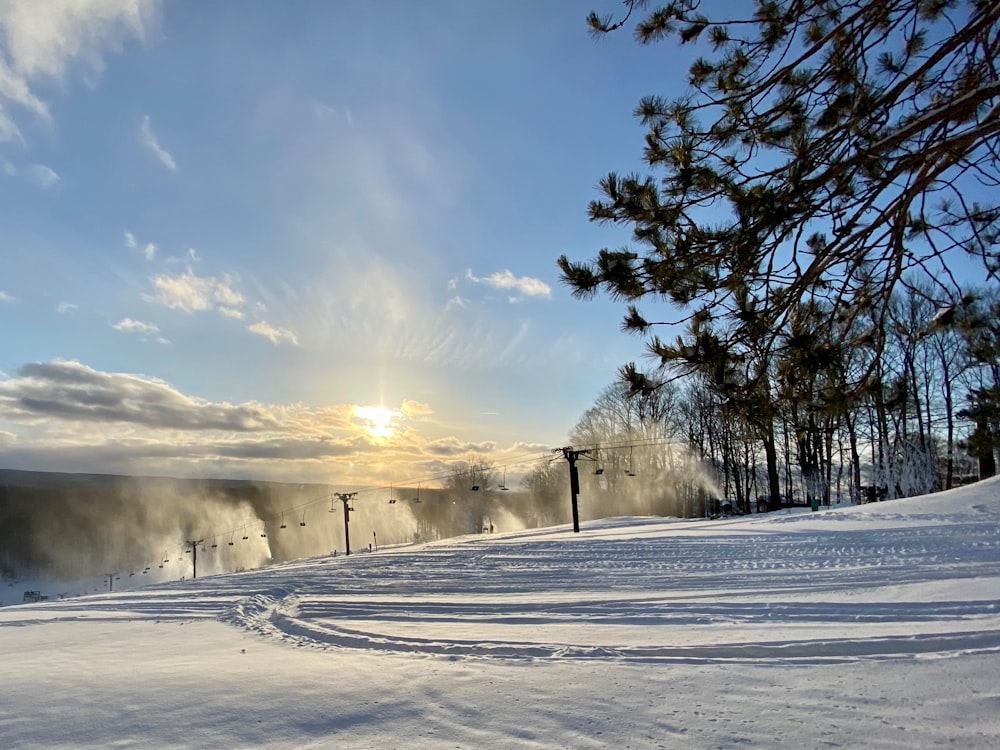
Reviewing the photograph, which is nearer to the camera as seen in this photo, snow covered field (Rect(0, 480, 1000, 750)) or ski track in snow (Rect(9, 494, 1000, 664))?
snow covered field (Rect(0, 480, 1000, 750))

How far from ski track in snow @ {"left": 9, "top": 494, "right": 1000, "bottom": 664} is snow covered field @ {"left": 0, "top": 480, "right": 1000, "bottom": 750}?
0.05 meters

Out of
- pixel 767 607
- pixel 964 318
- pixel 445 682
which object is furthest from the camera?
pixel 767 607

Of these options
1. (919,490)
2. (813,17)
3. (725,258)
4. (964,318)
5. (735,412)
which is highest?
(813,17)

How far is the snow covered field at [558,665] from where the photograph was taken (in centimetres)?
313

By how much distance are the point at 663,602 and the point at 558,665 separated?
3.40 metres

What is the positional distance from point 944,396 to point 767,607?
24041 millimetres

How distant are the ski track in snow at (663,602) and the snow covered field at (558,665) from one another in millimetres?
52

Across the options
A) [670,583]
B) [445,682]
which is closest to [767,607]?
[670,583]

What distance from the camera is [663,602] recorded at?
7.34m

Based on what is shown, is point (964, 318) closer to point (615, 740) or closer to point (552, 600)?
point (615, 740)

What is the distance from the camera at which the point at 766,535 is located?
15.1 meters

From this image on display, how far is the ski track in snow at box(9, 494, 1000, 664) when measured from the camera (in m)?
4.79

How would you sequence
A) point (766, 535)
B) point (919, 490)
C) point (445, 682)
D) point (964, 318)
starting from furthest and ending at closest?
point (919, 490) → point (766, 535) → point (964, 318) → point (445, 682)

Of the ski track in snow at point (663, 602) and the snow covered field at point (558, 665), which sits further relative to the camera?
the ski track in snow at point (663, 602)
